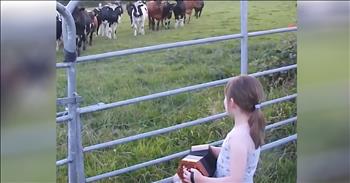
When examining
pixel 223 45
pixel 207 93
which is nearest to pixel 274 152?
pixel 207 93

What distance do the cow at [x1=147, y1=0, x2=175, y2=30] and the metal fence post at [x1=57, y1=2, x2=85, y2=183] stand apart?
1680 millimetres

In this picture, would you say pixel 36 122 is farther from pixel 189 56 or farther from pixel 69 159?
pixel 189 56

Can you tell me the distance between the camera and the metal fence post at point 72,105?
1869 mm

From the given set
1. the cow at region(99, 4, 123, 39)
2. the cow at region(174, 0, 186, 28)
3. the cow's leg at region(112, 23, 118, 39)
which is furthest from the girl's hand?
the cow at region(174, 0, 186, 28)

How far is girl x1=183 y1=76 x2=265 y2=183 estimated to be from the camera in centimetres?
159

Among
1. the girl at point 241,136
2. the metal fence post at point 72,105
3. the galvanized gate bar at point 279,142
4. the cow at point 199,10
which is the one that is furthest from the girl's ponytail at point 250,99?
the cow at point 199,10

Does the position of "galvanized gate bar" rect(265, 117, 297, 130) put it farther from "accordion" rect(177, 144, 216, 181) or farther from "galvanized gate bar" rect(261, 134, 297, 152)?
"accordion" rect(177, 144, 216, 181)

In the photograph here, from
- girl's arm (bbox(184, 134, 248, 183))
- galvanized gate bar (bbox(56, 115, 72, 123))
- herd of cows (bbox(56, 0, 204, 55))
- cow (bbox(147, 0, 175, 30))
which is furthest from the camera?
cow (bbox(147, 0, 175, 30))

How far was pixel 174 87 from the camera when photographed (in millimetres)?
3639

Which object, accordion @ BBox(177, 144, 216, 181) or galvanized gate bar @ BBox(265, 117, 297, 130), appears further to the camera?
galvanized gate bar @ BBox(265, 117, 297, 130)

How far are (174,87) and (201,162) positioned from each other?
1986 millimetres

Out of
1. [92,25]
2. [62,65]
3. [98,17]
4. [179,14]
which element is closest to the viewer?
[62,65]

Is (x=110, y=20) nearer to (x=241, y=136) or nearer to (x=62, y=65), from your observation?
(x=62, y=65)

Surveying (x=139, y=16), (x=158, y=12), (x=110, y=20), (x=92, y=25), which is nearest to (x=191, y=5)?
(x=158, y=12)
